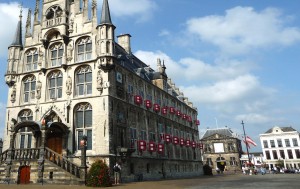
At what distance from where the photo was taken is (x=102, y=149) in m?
23.6

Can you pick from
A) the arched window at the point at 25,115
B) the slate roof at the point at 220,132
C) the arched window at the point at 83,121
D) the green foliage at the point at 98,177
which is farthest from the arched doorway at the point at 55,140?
the slate roof at the point at 220,132

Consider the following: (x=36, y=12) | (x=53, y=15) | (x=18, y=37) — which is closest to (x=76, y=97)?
(x=53, y=15)

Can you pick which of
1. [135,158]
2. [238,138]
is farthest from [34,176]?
[238,138]

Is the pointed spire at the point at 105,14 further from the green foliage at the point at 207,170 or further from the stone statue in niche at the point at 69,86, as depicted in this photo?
the green foliage at the point at 207,170

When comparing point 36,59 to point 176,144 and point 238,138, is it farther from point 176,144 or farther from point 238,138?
point 238,138

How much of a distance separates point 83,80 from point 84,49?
3397 millimetres

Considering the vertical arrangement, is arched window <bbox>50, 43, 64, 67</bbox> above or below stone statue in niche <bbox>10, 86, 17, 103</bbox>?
above

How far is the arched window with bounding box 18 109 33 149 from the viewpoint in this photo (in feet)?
90.1

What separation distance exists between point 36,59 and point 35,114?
6522mm

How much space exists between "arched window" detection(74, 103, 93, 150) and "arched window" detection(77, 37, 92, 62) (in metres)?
5.03

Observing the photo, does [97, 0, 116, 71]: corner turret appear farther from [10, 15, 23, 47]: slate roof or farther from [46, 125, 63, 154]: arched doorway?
[10, 15, 23, 47]: slate roof

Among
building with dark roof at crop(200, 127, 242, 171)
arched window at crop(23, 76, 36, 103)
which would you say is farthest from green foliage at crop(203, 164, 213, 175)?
arched window at crop(23, 76, 36, 103)

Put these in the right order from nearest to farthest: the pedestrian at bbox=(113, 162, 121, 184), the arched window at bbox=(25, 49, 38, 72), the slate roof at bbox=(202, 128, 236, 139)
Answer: the pedestrian at bbox=(113, 162, 121, 184) < the arched window at bbox=(25, 49, 38, 72) < the slate roof at bbox=(202, 128, 236, 139)

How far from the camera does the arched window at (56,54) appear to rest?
28.5m
